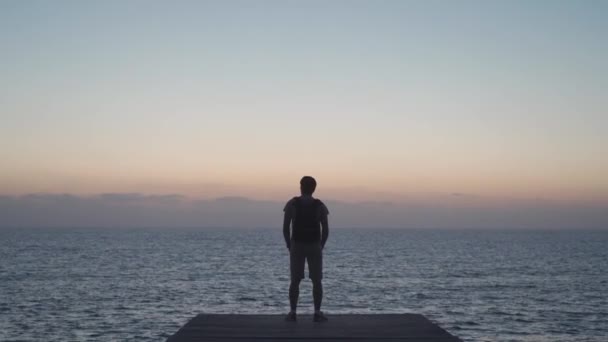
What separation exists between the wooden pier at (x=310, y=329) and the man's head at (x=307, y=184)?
2.03m

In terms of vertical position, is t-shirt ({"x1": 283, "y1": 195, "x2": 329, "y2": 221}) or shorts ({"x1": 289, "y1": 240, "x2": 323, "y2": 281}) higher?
t-shirt ({"x1": 283, "y1": 195, "x2": 329, "y2": 221})

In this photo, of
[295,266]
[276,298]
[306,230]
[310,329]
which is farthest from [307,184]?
[276,298]

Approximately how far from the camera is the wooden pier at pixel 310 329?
8.96m

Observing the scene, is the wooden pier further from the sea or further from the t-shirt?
the sea

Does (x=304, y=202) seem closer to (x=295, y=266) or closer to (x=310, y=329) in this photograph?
(x=295, y=266)

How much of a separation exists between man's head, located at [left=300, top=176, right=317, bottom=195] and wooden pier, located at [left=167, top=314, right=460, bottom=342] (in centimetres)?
203

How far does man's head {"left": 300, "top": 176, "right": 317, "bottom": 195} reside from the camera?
10.5 meters

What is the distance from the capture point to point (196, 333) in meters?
9.30

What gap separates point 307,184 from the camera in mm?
10523

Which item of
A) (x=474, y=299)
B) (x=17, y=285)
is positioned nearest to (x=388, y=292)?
(x=474, y=299)

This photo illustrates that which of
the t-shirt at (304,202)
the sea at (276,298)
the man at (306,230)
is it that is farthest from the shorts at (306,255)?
the sea at (276,298)

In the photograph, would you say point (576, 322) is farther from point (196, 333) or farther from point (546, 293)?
point (196, 333)

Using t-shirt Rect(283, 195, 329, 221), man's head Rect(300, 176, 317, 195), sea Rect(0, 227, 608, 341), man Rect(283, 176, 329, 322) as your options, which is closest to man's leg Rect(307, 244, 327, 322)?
man Rect(283, 176, 329, 322)

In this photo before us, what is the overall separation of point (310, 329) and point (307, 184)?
2.20m
